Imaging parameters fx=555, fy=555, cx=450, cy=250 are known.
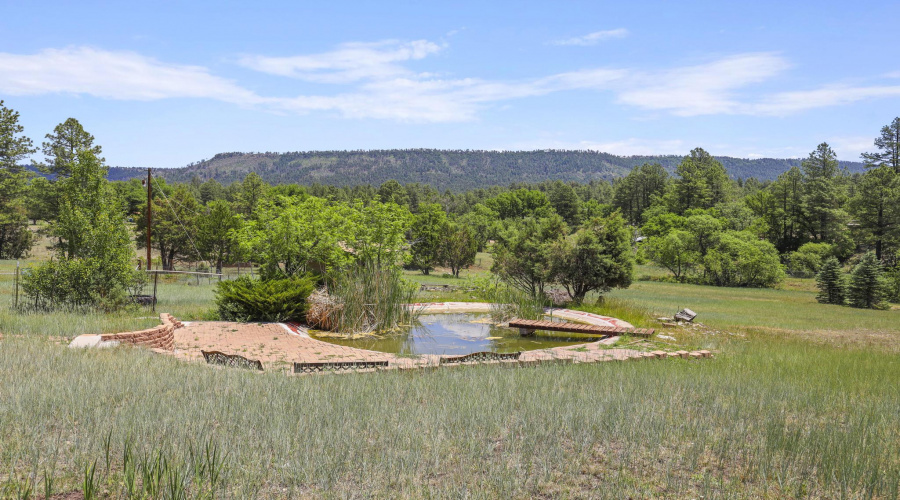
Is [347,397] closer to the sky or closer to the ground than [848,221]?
closer to the ground

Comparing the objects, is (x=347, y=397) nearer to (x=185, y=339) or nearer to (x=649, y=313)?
(x=185, y=339)

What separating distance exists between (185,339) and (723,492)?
10.5m

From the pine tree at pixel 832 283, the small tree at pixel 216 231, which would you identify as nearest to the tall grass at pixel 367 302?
the pine tree at pixel 832 283

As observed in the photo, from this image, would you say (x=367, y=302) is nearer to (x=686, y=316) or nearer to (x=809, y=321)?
(x=686, y=316)

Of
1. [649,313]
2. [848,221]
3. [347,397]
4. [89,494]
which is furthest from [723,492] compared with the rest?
[848,221]

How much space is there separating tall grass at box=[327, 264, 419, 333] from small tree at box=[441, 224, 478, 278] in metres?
32.1

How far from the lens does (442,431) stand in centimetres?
508

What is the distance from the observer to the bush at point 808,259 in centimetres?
5119

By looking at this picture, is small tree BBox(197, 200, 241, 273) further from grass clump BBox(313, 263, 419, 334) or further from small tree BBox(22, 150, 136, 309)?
grass clump BBox(313, 263, 419, 334)

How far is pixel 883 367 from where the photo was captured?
9.56 m

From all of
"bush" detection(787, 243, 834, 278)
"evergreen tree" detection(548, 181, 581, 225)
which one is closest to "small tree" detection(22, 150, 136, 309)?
"bush" detection(787, 243, 834, 278)

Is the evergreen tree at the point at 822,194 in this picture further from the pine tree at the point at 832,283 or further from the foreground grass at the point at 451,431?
the foreground grass at the point at 451,431

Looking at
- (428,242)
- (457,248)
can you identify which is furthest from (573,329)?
(428,242)

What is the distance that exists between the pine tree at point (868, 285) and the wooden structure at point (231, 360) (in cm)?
2643
